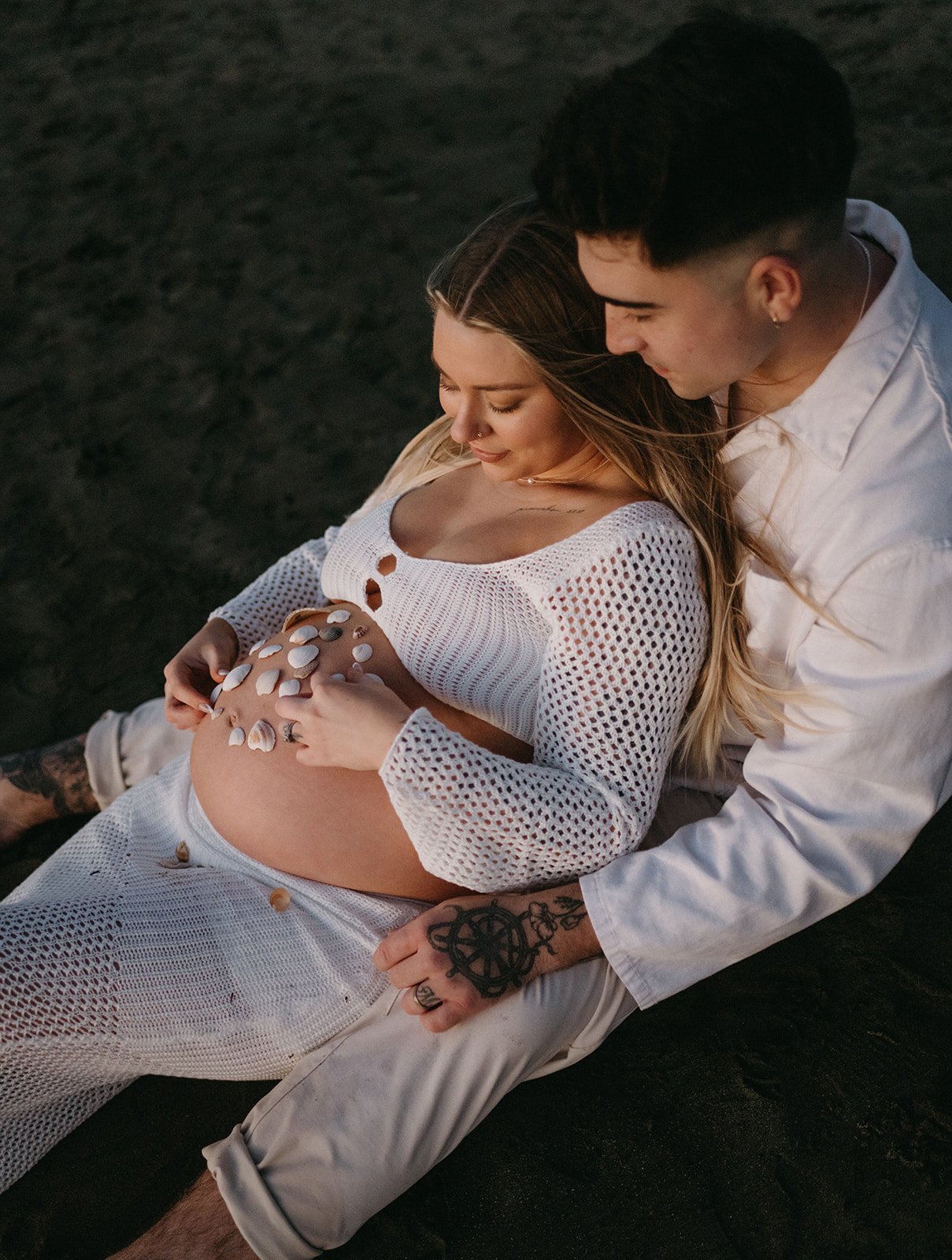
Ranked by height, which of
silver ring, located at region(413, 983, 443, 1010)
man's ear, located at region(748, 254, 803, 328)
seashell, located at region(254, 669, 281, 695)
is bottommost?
silver ring, located at region(413, 983, 443, 1010)

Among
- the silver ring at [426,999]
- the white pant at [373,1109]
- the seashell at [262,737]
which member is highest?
the seashell at [262,737]

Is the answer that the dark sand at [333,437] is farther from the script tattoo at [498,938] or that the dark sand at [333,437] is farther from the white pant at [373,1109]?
the script tattoo at [498,938]

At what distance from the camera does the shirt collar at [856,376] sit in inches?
73.9

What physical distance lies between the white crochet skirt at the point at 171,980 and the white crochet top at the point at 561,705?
266mm

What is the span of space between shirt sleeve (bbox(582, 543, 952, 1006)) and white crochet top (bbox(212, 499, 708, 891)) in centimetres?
12

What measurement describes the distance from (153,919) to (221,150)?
4.53 meters

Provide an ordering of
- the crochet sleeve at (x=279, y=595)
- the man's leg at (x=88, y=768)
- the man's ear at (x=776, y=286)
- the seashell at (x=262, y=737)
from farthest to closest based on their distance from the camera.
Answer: the man's leg at (x=88, y=768)
the crochet sleeve at (x=279, y=595)
the seashell at (x=262, y=737)
the man's ear at (x=776, y=286)

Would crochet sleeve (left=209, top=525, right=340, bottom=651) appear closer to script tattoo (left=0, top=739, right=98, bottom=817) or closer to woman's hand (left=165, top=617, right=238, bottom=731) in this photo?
woman's hand (left=165, top=617, right=238, bottom=731)

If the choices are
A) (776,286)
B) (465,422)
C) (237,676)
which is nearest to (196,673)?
(237,676)

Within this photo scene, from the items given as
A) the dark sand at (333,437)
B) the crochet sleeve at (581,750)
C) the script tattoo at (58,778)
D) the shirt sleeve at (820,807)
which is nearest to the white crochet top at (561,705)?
the crochet sleeve at (581,750)

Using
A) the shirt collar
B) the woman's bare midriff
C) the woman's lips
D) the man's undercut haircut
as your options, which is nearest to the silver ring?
the woman's bare midriff

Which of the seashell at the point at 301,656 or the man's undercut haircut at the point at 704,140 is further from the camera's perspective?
the seashell at the point at 301,656

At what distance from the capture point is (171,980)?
1979mm

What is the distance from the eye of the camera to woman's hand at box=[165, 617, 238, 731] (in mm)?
2447
